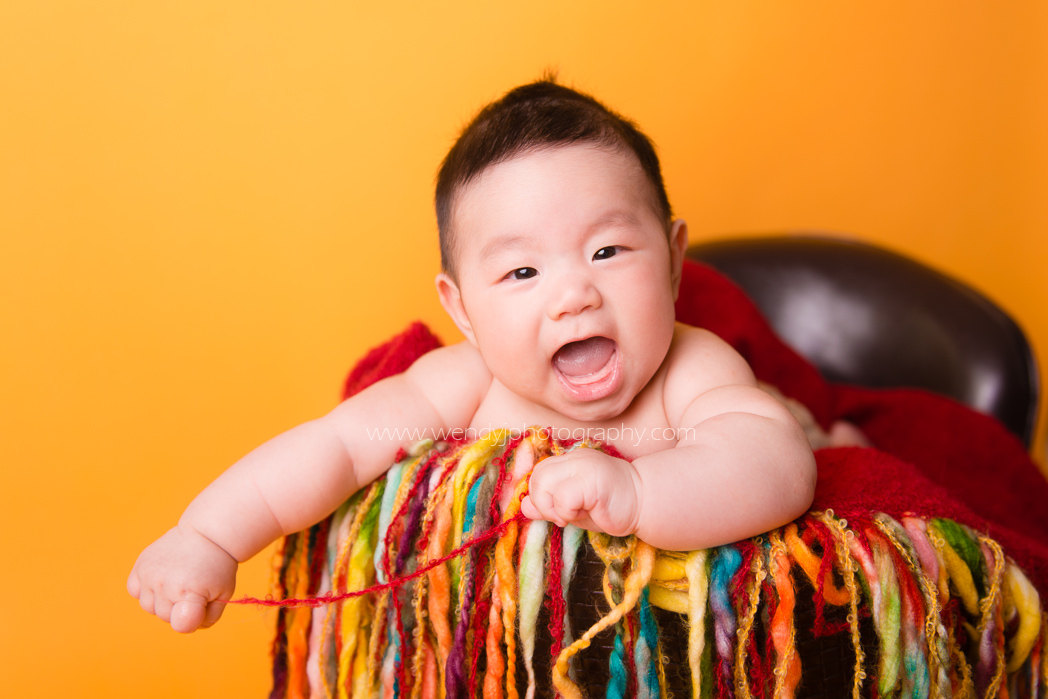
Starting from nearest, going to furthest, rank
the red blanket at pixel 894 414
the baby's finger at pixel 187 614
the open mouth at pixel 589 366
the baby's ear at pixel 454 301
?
1. the baby's finger at pixel 187 614
2. the open mouth at pixel 589 366
3. the baby's ear at pixel 454 301
4. the red blanket at pixel 894 414

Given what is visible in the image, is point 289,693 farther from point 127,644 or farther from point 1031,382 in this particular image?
point 1031,382

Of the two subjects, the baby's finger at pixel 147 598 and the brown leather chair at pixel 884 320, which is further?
the brown leather chair at pixel 884 320

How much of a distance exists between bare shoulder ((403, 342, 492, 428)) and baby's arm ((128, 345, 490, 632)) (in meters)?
0.03

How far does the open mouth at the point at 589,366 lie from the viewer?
39.2 inches

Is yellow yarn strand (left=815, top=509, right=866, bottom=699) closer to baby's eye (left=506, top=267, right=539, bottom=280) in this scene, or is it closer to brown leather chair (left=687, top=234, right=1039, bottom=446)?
baby's eye (left=506, top=267, right=539, bottom=280)

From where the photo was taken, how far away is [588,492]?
2.48 ft

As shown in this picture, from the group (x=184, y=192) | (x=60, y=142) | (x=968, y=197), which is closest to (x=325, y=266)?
(x=184, y=192)

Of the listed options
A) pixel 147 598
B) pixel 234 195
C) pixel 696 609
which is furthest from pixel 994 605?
pixel 234 195

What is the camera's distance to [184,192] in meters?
1.75

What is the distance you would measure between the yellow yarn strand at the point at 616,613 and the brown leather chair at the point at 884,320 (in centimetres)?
109

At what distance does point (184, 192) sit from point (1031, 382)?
1629 millimetres

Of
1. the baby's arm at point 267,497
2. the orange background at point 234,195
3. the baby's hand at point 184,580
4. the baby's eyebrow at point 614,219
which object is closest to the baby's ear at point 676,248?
the baby's eyebrow at point 614,219

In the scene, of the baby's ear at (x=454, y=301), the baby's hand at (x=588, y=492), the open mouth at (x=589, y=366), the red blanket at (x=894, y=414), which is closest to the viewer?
the baby's hand at (x=588, y=492)

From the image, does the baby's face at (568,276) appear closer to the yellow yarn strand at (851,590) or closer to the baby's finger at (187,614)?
the yellow yarn strand at (851,590)
